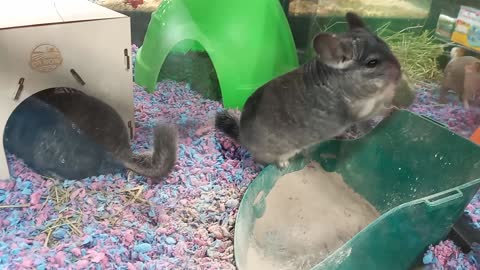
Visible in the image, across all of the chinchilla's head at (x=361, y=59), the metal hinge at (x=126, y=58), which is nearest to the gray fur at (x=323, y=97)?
the chinchilla's head at (x=361, y=59)

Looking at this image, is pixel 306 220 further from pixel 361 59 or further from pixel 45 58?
pixel 45 58

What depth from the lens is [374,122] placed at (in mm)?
1961

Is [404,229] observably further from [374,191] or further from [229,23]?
[229,23]

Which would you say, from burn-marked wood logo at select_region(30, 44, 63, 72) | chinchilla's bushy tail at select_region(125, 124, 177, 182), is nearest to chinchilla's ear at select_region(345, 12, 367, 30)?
chinchilla's bushy tail at select_region(125, 124, 177, 182)

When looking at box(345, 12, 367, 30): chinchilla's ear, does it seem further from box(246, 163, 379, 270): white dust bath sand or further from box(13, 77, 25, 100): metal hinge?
box(13, 77, 25, 100): metal hinge

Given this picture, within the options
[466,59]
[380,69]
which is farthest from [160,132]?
[466,59]

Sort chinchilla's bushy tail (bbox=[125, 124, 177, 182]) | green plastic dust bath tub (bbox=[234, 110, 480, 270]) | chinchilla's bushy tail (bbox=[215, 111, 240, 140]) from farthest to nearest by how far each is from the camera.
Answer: chinchilla's bushy tail (bbox=[215, 111, 240, 140]) → chinchilla's bushy tail (bbox=[125, 124, 177, 182]) → green plastic dust bath tub (bbox=[234, 110, 480, 270])

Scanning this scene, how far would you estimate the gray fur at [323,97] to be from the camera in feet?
5.41

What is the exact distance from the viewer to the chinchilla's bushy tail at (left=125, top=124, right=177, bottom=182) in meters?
1.77

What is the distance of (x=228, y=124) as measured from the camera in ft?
6.92

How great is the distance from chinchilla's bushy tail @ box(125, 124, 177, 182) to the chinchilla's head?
68 centimetres

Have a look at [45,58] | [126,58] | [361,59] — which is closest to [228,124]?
[126,58]

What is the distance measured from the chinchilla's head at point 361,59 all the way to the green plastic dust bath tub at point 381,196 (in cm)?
27

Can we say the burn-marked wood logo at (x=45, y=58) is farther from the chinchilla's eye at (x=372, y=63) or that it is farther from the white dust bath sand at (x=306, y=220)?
the chinchilla's eye at (x=372, y=63)
